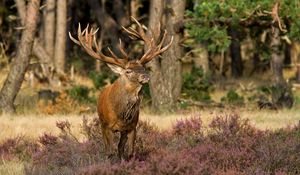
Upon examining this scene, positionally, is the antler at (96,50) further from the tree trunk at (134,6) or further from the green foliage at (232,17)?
the tree trunk at (134,6)

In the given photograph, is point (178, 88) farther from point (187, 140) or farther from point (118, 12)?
point (118, 12)

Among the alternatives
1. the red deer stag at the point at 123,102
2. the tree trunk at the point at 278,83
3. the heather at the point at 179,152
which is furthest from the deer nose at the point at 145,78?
the tree trunk at the point at 278,83

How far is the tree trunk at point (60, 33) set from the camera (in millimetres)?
24750

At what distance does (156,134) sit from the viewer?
41.1 ft

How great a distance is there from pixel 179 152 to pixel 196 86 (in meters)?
10.8

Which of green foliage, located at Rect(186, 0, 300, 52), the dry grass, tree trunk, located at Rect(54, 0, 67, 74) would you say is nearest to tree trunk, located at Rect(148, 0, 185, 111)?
green foliage, located at Rect(186, 0, 300, 52)

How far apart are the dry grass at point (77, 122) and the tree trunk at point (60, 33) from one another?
7850 mm

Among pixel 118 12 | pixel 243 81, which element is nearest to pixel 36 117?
pixel 118 12

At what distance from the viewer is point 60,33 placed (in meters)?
25.3

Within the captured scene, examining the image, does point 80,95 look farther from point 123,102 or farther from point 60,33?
point 123,102

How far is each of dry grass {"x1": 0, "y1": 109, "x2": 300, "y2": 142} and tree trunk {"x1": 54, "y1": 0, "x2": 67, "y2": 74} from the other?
7.85 meters

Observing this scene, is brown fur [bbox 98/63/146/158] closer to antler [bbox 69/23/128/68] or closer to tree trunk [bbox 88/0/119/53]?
antler [bbox 69/23/128/68]

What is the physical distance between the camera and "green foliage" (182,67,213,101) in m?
20.6

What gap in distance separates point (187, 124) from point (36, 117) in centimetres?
528
